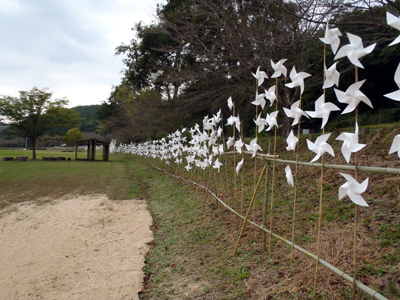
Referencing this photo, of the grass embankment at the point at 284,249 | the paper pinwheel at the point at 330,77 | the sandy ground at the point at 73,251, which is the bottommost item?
the sandy ground at the point at 73,251

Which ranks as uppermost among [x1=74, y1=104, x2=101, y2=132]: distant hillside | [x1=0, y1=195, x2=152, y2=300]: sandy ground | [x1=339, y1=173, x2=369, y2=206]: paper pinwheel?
[x1=74, y1=104, x2=101, y2=132]: distant hillside

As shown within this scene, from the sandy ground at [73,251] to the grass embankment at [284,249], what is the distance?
0.31m

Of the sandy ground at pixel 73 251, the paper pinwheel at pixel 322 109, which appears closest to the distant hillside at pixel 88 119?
the sandy ground at pixel 73 251

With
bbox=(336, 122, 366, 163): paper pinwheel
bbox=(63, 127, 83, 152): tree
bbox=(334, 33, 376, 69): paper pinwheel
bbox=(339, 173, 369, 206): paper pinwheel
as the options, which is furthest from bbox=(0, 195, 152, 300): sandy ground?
bbox=(63, 127, 83, 152): tree

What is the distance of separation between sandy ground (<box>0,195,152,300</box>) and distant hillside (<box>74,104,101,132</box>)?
50001 mm

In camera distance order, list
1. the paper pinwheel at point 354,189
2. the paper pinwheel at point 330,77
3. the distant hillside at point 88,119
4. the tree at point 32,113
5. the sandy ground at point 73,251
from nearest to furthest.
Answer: the paper pinwheel at point 354,189 < the paper pinwheel at point 330,77 < the sandy ground at point 73,251 < the tree at point 32,113 < the distant hillside at point 88,119

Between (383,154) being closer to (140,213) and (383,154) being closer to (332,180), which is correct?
(332,180)

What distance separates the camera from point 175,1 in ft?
36.8

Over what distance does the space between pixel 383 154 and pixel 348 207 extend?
68.8 inches

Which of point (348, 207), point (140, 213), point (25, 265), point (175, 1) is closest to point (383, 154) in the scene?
point (348, 207)

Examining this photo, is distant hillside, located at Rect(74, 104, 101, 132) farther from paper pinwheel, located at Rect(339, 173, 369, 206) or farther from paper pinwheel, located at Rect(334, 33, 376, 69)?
paper pinwheel, located at Rect(339, 173, 369, 206)

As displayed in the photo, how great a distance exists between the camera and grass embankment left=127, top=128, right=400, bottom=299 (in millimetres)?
2287

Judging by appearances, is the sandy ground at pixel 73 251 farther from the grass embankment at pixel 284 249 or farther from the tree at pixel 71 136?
the tree at pixel 71 136

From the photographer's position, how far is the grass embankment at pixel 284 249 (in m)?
2.29
